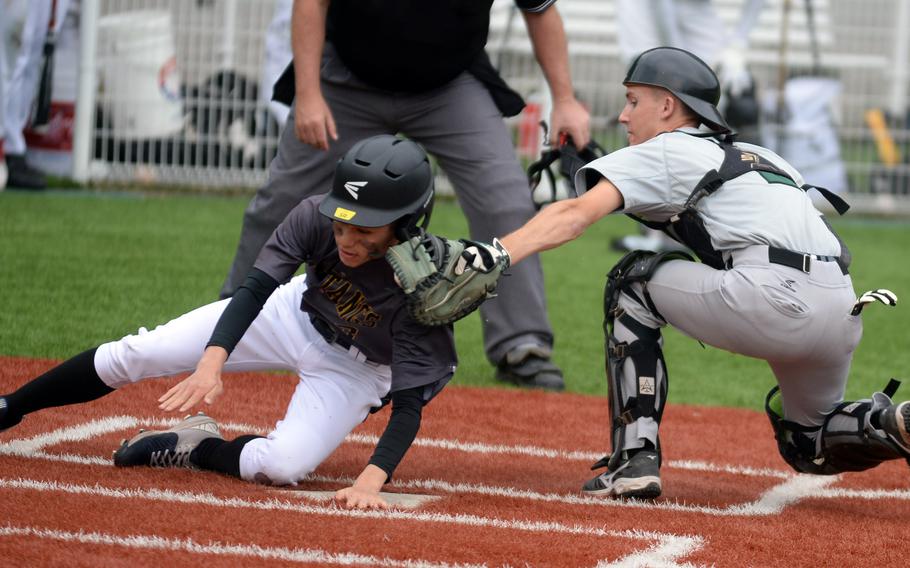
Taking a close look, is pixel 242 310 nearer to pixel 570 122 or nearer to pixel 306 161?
pixel 306 161

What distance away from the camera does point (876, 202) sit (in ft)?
47.6

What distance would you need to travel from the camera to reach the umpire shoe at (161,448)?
14.1 feet

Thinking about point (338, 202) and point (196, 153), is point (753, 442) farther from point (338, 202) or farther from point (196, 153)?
point (196, 153)

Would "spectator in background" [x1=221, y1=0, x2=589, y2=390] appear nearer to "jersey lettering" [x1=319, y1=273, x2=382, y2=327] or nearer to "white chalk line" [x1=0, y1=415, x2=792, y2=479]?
"white chalk line" [x1=0, y1=415, x2=792, y2=479]

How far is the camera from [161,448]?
171 inches

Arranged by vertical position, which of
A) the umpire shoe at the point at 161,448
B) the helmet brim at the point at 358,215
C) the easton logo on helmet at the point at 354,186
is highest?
the easton logo on helmet at the point at 354,186

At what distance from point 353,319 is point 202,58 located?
9.51 metres

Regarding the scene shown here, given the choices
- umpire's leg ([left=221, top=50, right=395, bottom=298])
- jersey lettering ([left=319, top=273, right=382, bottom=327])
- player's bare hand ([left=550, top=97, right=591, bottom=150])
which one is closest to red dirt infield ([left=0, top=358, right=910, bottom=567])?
jersey lettering ([left=319, top=273, right=382, bottom=327])

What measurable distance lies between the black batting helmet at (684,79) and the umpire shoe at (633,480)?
1.07 m

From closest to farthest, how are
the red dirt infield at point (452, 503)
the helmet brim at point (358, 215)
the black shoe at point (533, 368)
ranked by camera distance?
the red dirt infield at point (452, 503) < the helmet brim at point (358, 215) < the black shoe at point (533, 368)

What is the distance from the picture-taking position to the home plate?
4.05 metres

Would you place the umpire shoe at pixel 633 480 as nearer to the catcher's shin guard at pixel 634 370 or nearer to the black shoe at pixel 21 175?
the catcher's shin guard at pixel 634 370

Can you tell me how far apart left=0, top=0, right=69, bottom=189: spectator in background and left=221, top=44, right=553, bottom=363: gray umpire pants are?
5.73 metres

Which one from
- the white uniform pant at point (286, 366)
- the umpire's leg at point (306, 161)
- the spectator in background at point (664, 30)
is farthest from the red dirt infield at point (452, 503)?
the spectator in background at point (664, 30)
